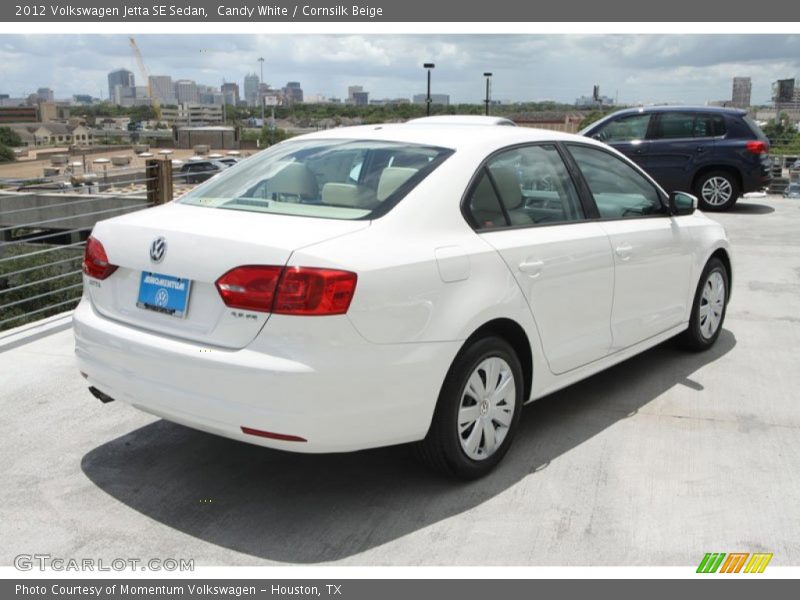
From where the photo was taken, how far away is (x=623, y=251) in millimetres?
4812

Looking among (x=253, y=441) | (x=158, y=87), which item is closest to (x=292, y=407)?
(x=253, y=441)

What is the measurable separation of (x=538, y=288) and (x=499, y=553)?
1.35 meters

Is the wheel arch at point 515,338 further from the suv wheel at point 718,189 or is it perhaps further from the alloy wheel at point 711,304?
the suv wheel at point 718,189

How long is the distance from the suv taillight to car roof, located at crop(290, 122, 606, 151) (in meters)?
1.19

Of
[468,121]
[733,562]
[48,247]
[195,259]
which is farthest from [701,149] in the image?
[195,259]

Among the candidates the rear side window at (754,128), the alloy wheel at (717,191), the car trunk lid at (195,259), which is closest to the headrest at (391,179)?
the car trunk lid at (195,259)

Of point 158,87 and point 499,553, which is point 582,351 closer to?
point 499,553

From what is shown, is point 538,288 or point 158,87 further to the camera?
point 158,87

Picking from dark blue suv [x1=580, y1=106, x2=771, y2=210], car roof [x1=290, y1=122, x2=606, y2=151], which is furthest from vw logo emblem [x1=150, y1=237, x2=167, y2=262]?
dark blue suv [x1=580, y1=106, x2=771, y2=210]

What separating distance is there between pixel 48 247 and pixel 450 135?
12202 mm

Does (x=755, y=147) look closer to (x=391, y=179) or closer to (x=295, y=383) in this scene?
(x=391, y=179)

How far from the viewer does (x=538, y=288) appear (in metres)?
4.14

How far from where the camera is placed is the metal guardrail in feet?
22.4

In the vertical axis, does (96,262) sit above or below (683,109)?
below
